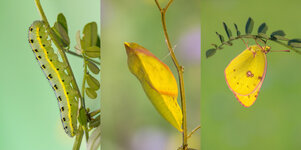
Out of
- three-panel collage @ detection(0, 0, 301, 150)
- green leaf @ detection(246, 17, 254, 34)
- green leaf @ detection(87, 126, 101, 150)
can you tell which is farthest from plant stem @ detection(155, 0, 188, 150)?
green leaf @ detection(87, 126, 101, 150)

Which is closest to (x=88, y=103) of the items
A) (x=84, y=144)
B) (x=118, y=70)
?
(x=84, y=144)

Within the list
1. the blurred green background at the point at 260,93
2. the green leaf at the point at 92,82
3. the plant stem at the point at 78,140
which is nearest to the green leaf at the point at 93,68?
the green leaf at the point at 92,82

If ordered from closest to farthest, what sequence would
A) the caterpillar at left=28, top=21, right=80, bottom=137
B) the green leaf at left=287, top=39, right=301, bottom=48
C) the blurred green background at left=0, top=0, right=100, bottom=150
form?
the green leaf at left=287, top=39, right=301, bottom=48 < the caterpillar at left=28, top=21, right=80, bottom=137 < the blurred green background at left=0, top=0, right=100, bottom=150

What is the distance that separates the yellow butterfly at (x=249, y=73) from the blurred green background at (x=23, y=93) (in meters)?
0.34

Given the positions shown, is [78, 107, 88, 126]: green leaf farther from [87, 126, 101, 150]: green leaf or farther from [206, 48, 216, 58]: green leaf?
[206, 48, 216, 58]: green leaf

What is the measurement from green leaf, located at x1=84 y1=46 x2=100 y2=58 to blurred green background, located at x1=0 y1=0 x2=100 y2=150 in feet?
0.19

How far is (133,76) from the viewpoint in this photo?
408mm

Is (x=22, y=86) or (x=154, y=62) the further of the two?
(x=22, y=86)

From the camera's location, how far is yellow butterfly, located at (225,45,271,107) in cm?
39

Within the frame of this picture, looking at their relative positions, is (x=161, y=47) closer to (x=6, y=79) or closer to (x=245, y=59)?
(x=245, y=59)

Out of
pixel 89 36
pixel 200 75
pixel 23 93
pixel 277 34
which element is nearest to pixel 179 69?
pixel 200 75

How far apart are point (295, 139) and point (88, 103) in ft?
1.23

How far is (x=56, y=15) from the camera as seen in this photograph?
1.94 feet

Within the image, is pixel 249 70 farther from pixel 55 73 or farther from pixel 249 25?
pixel 55 73
